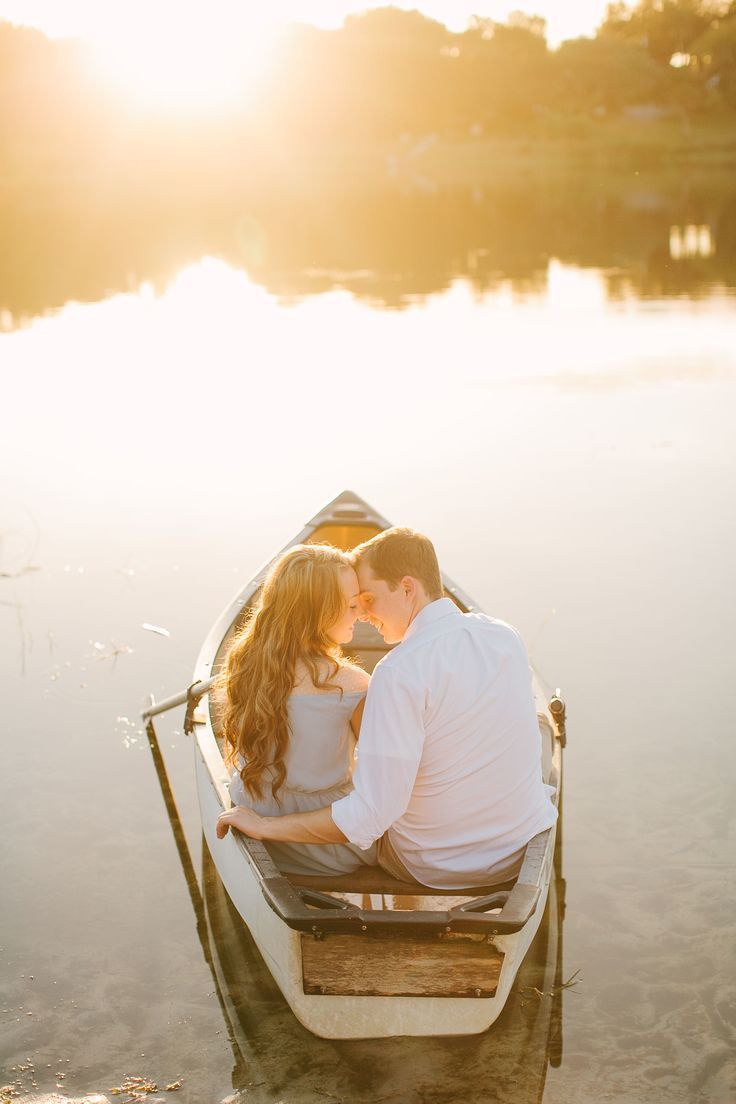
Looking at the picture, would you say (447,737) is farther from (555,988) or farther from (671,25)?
(671,25)

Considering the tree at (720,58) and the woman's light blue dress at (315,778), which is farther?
the tree at (720,58)

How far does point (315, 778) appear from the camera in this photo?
4469 millimetres

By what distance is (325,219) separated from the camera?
4450 cm

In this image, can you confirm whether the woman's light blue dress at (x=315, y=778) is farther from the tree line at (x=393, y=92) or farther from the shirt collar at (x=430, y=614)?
the tree line at (x=393, y=92)

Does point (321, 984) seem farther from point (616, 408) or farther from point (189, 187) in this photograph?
point (189, 187)

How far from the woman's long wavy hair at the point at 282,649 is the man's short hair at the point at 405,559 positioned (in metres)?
0.18

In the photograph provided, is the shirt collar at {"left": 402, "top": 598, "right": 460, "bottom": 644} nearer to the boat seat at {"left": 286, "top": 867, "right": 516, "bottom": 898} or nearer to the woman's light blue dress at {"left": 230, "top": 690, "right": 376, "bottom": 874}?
the woman's light blue dress at {"left": 230, "top": 690, "right": 376, "bottom": 874}

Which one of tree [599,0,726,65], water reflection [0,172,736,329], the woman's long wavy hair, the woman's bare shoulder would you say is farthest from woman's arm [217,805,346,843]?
tree [599,0,726,65]

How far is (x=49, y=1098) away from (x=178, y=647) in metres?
4.38

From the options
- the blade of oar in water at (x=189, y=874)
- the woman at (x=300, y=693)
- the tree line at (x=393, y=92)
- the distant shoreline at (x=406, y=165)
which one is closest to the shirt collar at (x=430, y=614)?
the woman at (x=300, y=693)

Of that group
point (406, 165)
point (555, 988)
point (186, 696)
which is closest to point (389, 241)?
point (186, 696)

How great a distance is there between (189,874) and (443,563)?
463cm

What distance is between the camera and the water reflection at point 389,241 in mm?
26688

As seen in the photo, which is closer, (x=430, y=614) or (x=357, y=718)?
(x=430, y=614)
